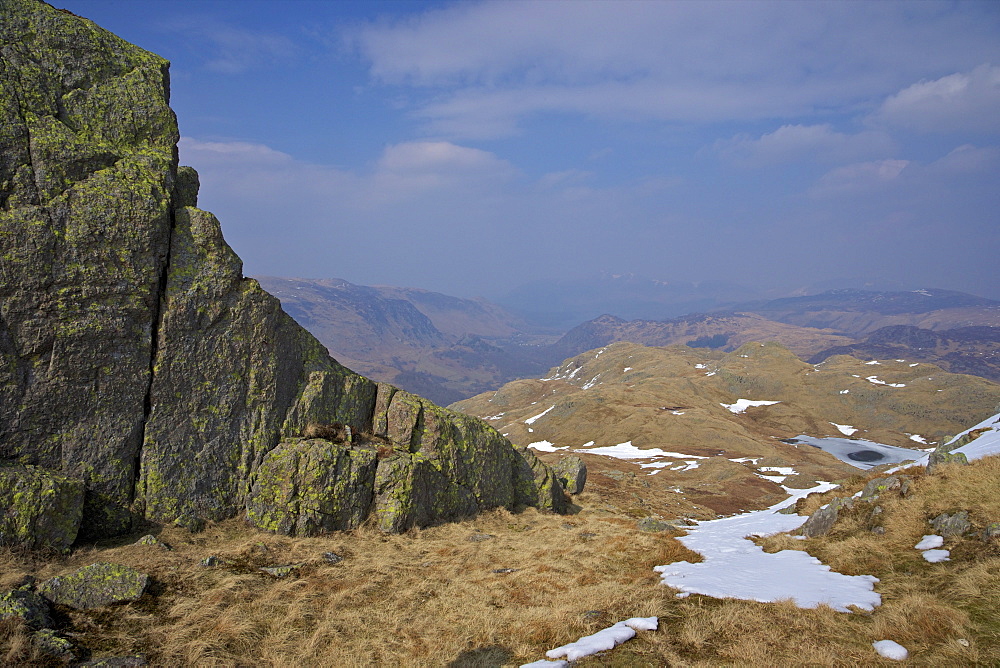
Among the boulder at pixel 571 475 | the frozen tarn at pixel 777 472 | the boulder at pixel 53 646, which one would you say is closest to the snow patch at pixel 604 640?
the boulder at pixel 53 646

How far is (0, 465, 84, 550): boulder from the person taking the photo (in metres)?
13.2

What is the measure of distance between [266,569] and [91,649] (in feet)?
19.3

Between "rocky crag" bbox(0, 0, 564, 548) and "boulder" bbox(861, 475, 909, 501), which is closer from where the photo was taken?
"rocky crag" bbox(0, 0, 564, 548)

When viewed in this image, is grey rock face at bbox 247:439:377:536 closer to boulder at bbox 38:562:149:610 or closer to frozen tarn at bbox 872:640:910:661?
boulder at bbox 38:562:149:610

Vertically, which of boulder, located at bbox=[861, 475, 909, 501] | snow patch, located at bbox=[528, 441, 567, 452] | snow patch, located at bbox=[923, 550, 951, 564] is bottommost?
snow patch, located at bbox=[528, 441, 567, 452]

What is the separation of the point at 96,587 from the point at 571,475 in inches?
1190

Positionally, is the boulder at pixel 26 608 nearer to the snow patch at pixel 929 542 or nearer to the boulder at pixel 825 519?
the snow patch at pixel 929 542

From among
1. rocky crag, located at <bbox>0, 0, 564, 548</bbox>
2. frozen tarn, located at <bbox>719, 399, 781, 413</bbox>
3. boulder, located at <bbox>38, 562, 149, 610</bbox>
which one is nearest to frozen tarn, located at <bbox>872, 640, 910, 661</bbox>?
rocky crag, located at <bbox>0, 0, 564, 548</bbox>

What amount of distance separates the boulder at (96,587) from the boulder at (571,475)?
28.2 meters

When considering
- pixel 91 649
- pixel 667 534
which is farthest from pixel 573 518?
pixel 91 649

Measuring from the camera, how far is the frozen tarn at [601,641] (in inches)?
403

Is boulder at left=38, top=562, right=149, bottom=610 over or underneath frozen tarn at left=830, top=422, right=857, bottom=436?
over

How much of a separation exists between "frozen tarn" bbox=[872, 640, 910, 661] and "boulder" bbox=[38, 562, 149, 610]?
53.8 feet

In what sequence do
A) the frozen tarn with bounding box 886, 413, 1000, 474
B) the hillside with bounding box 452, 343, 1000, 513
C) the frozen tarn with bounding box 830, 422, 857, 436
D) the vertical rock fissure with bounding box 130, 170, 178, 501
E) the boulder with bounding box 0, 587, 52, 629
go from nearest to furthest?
the boulder with bounding box 0, 587, 52, 629
the vertical rock fissure with bounding box 130, 170, 178, 501
the frozen tarn with bounding box 886, 413, 1000, 474
the hillside with bounding box 452, 343, 1000, 513
the frozen tarn with bounding box 830, 422, 857, 436
